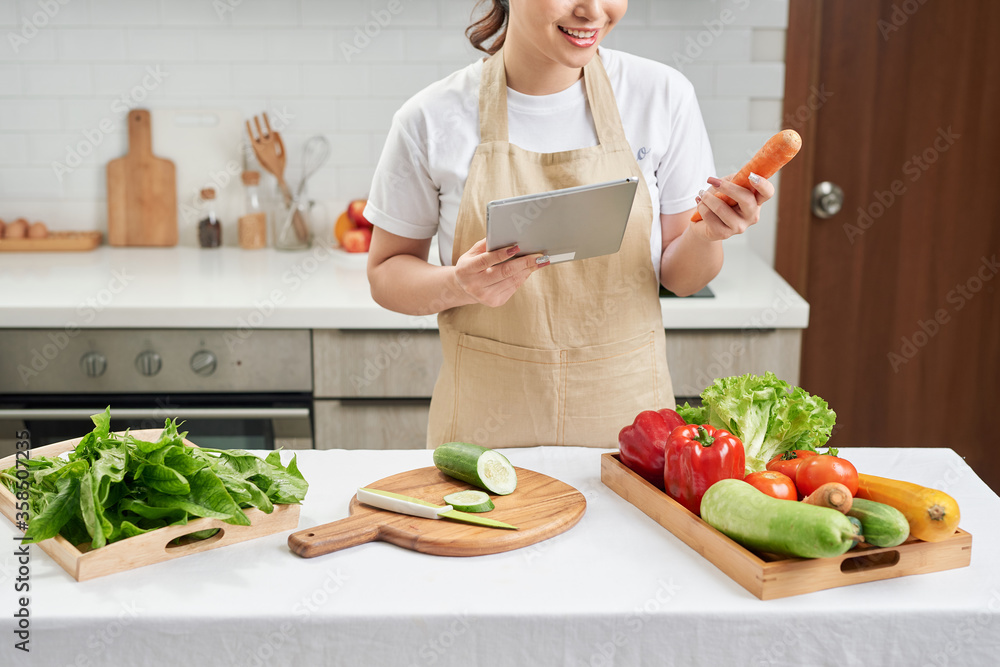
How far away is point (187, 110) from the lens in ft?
9.32

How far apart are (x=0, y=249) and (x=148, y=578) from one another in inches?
83.3

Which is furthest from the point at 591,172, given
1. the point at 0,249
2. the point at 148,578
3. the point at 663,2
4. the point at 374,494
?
the point at 0,249

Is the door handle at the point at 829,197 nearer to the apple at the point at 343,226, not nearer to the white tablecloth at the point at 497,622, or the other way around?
the apple at the point at 343,226

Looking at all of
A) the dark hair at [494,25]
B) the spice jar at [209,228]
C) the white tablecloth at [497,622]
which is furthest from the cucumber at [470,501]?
the spice jar at [209,228]

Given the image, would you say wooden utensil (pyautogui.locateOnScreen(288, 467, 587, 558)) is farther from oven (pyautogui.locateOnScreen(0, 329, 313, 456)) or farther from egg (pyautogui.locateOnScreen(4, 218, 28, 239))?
egg (pyautogui.locateOnScreen(4, 218, 28, 239))

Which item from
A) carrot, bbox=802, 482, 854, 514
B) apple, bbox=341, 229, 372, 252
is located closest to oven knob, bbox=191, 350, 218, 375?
apple, bbox=341, 229, 372, 252

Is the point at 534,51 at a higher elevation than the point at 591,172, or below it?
higher

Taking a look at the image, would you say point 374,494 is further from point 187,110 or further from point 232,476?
point 187,110

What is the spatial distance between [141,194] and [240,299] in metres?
0.83

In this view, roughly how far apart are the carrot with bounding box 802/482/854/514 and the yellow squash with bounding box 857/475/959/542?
0.07m

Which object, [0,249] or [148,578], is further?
[0,249]

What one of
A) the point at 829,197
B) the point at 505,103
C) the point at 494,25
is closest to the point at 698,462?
the point at 505,103

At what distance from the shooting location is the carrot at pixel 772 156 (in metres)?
1.26

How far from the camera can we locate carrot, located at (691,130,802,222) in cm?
126
